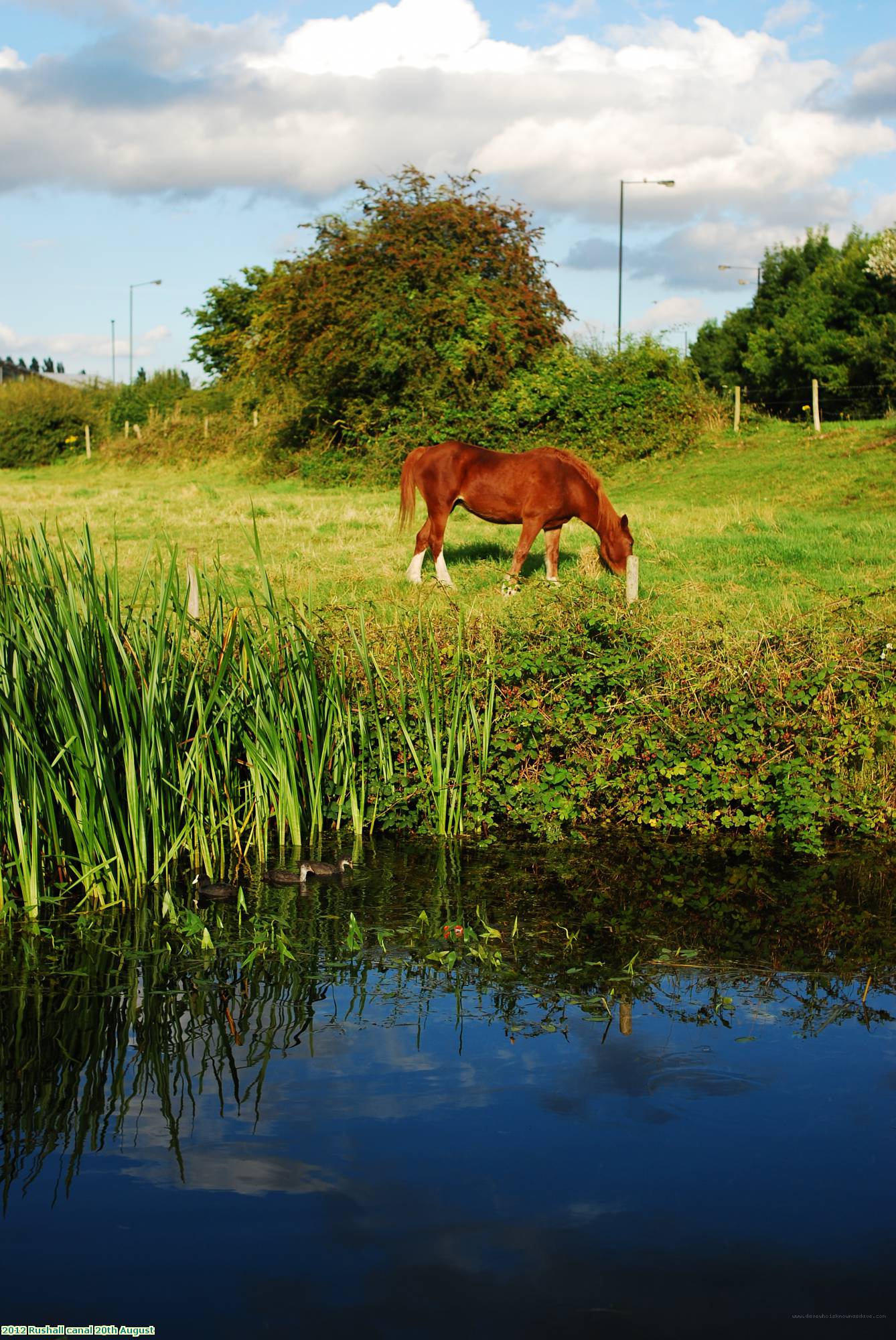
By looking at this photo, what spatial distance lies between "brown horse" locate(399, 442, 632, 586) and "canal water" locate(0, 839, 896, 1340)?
6.79m

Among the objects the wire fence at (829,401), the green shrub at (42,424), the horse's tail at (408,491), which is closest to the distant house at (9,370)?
the green shrub at (42,424)

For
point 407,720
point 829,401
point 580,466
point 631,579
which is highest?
point 829,401

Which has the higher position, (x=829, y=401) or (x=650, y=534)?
(x=829, y=401)

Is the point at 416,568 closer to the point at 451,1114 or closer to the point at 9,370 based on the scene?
the point at 451,1114

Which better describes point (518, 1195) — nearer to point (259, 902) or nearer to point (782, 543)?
point (259, 902)

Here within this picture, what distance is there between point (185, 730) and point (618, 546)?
23.4 feet

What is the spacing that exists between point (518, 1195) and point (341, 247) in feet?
82.7

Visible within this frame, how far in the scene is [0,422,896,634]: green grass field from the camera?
988 centimetres

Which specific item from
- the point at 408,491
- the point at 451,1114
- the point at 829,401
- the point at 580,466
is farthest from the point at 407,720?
the point at 829,401

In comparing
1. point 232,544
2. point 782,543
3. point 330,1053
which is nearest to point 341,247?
point 232,544

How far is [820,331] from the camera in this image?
127 ft

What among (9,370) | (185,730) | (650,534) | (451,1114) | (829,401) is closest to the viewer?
(451,1114)

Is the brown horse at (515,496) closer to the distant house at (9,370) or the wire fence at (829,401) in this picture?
the wire fence at (829,401)

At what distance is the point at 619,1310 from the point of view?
2959 millimetres
